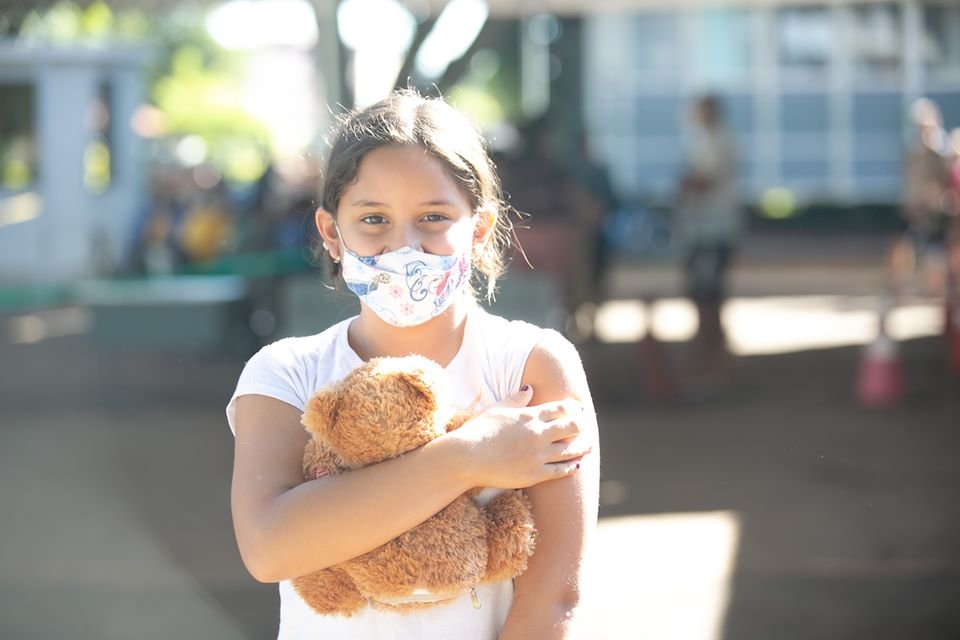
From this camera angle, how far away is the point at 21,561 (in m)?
5.15

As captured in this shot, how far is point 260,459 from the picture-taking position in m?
1.61

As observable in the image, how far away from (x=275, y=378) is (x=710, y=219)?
7.43 meters

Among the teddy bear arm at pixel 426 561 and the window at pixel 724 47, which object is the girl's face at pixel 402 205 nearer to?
the teddy bear arm at pixel 426 561

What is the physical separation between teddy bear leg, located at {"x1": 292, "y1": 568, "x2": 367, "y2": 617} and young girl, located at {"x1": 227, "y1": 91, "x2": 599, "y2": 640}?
23 mm

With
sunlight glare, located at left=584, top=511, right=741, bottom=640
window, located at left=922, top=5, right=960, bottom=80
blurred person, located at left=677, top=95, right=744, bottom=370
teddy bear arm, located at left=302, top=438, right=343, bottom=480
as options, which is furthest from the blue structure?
teddy bear arm, located at left=302, top=438, right=343, bottom=480

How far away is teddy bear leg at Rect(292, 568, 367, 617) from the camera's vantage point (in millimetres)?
1583

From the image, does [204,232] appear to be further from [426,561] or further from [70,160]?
[426,561]

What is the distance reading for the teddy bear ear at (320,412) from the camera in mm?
1537

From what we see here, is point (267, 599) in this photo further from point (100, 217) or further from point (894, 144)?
point (894, 144)

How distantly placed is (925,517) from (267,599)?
9.45 feet

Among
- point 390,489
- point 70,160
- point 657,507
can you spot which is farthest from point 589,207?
point 70,160

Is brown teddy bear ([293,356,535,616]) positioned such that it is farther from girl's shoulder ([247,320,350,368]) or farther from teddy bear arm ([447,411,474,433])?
girl's shoulder ([247,320,350,368])

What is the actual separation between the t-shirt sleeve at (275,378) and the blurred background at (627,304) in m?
0.39

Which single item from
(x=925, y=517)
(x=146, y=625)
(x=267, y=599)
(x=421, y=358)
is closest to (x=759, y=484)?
(x=925, y=517)
